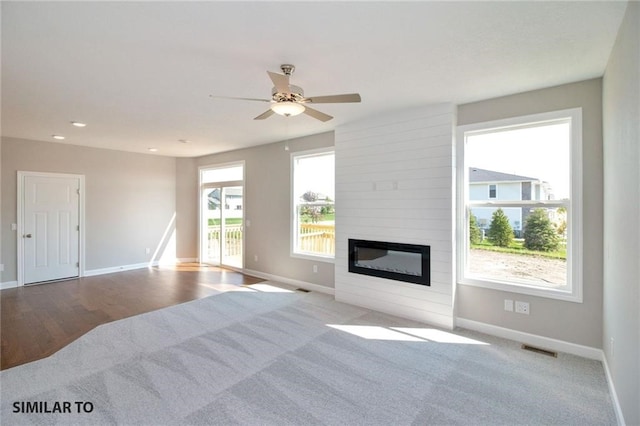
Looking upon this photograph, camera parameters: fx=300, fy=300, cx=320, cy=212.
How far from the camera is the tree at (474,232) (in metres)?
3.71

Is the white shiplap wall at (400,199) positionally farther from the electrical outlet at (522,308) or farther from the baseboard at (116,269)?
the baseboard at (116,269)

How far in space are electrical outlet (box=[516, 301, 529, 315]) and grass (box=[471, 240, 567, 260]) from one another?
0.55 metres

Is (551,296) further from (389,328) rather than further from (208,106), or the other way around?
(208,106)

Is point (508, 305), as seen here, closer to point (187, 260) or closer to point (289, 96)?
point (289, 96)

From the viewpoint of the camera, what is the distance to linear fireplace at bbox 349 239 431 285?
3.88m

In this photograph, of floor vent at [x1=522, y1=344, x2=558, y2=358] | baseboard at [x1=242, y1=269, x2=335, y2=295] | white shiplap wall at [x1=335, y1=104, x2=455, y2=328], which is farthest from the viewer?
baseboard at [x1=242, y1=269, x2=335, y2=295]

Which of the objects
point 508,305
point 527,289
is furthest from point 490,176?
point 508,305

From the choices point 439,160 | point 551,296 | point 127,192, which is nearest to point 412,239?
point 439,160

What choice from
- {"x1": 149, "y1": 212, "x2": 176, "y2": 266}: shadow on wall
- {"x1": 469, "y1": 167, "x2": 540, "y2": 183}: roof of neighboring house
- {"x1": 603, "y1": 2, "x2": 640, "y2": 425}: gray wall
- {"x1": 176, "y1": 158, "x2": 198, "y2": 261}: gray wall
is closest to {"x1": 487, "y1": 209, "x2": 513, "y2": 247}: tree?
{"x1": 469, "y1": 167, "x2": 540, "y2": 183}: roof of neighboring house

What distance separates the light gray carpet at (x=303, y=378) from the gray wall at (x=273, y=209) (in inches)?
75.5

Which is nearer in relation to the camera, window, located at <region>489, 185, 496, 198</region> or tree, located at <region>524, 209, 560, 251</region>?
tree, located at <region>524, 209, 560, 251</region>

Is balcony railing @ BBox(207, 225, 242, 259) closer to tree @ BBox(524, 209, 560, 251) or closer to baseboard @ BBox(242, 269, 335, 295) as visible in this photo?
baseboard @ BBox(242, 269, 335, 295)

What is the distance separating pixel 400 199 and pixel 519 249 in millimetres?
1474

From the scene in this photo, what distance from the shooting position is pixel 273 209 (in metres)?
6.01
